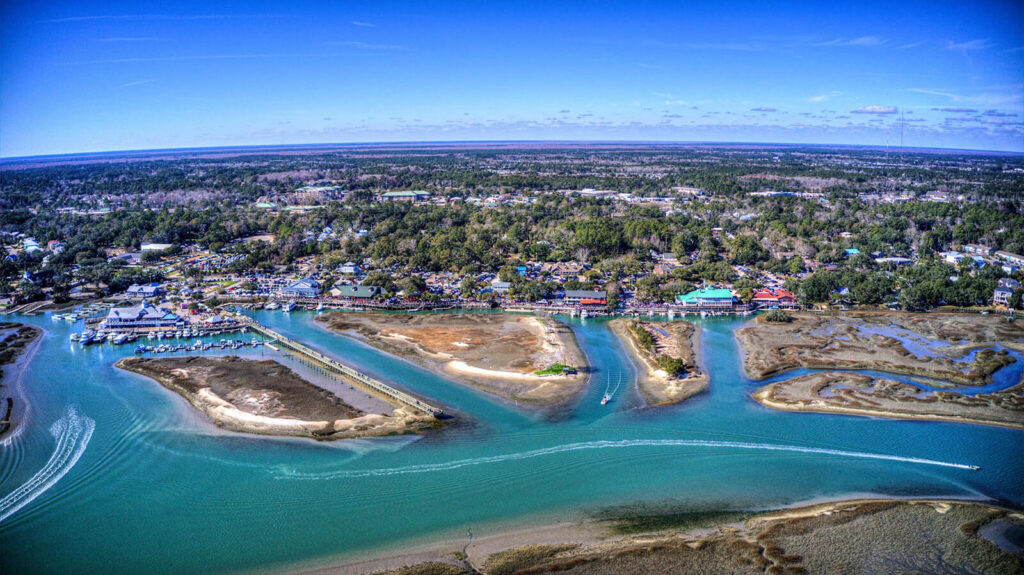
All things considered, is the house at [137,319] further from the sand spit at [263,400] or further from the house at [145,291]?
the house at [145,291]

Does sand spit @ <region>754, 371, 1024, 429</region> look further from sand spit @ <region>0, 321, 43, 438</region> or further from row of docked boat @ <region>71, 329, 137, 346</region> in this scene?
row of docked boat @ <region>71, 329, 137, 346</region>

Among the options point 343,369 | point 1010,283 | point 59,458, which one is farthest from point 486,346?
point 1010,283

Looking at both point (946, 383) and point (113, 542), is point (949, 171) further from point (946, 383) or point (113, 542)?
point (113, 542)

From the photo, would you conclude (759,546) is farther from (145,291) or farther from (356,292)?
(145,291)

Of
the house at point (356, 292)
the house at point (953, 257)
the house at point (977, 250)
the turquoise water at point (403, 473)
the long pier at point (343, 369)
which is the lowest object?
the turquoise water at point (403, 473)

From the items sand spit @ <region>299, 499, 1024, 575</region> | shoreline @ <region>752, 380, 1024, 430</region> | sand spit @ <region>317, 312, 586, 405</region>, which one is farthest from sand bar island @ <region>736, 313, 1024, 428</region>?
sand spit @ <region>317, 312, 586, 405</region>

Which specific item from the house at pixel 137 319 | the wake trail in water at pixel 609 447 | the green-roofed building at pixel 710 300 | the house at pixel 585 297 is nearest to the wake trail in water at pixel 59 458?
the wake trail in water at pixel 609 447

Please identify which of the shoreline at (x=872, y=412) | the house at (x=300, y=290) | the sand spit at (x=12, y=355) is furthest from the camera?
the house at (x=300, y=290)
